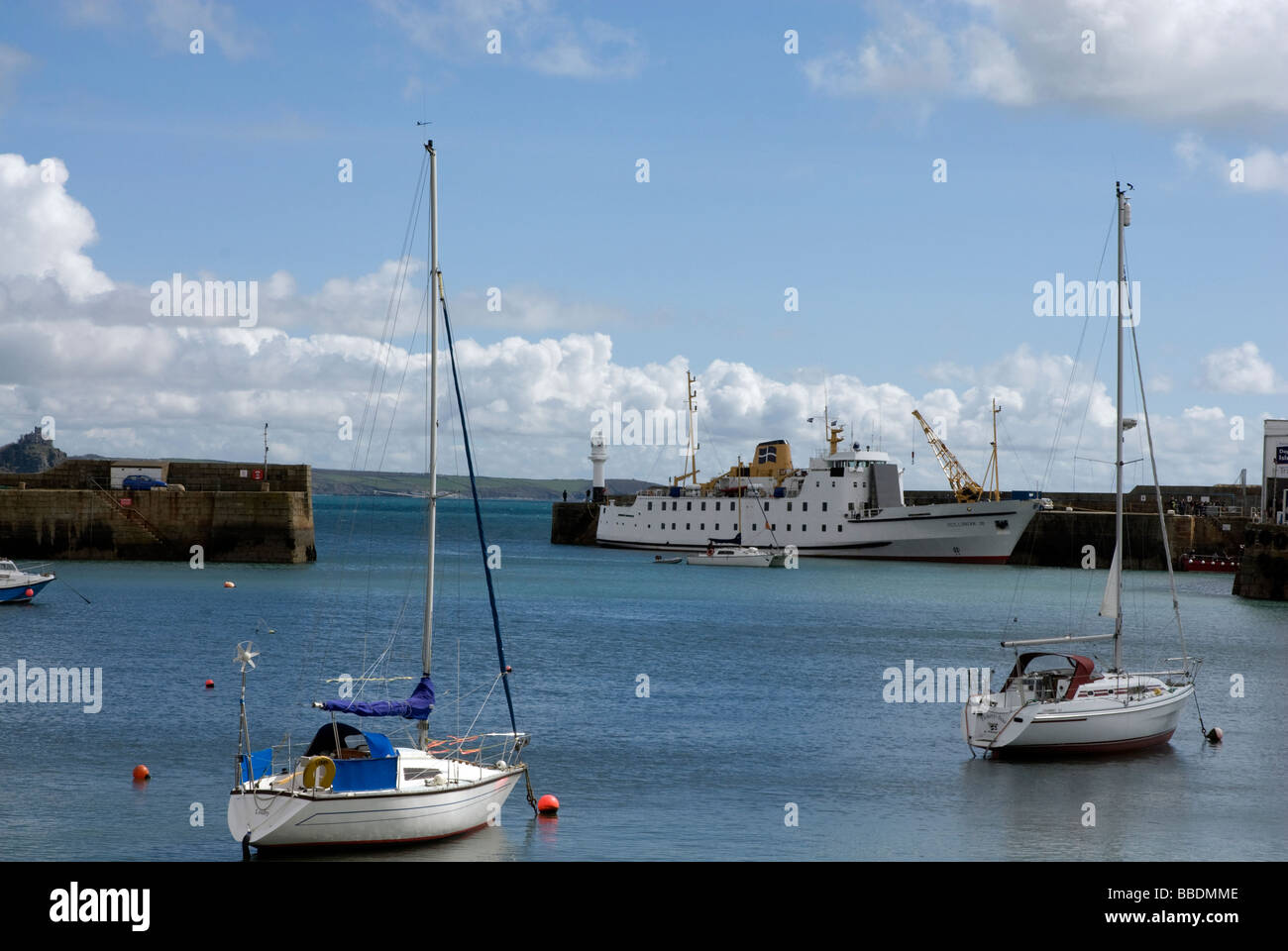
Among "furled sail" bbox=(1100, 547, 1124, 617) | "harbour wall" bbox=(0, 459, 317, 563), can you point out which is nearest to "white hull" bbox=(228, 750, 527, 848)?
"furled sail" bbox=(1100, 547, 1124, 617)

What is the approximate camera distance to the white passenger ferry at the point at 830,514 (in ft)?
284

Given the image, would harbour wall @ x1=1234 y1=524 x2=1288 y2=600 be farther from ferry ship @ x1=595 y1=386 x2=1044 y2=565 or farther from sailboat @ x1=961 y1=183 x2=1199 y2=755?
sailboat @ x1=961 y1=183 x2=1199 y2=755

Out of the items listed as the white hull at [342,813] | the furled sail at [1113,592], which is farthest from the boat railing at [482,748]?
the furled sail at [1113,592]

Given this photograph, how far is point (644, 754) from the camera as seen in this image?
80.6 ft

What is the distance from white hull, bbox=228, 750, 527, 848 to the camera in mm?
16656

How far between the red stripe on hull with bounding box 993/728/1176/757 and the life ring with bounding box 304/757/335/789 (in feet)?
43.2

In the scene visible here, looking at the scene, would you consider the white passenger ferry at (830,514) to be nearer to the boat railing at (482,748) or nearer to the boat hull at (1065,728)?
the boat hull at (1065,728)

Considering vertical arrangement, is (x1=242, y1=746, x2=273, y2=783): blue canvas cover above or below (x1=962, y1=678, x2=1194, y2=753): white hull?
above

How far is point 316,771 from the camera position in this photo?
16844mm

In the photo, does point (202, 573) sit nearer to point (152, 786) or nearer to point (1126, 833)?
point (152, 786)

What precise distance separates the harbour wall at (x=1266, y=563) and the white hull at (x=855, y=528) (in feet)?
82.9

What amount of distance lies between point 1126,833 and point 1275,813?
318 cm
